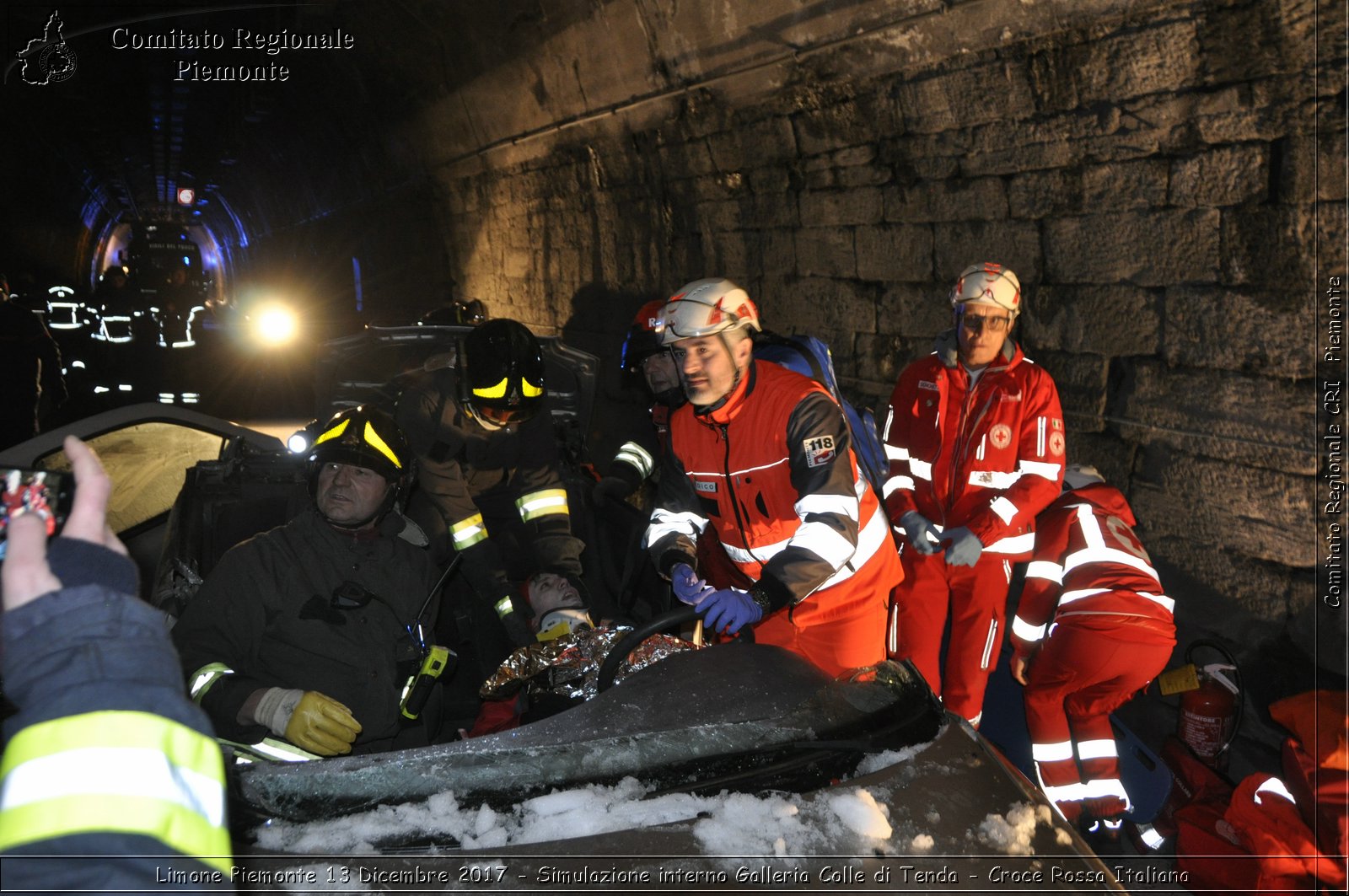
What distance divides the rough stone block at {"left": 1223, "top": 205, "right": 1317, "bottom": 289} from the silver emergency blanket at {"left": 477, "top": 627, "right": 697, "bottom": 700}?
9.82 feet

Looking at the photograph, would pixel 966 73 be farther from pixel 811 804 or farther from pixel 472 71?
pixel 472 71

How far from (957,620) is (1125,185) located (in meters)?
2.23

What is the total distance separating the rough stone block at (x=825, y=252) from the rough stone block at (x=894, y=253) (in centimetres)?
10

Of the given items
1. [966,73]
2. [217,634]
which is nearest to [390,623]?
[217,634]

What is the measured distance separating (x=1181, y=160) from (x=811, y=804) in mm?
3646

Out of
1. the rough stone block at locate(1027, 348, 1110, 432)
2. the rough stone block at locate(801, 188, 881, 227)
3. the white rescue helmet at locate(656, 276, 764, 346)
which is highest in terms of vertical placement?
the rough stone block at locate(801, 188, 881, 227)

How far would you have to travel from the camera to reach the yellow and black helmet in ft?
10.6

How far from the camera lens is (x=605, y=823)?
1.76 meters

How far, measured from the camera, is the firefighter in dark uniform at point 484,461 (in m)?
4.10

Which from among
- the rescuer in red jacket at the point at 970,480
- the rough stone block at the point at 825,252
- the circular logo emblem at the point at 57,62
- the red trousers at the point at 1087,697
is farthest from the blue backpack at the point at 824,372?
the circular logo emblem at the point at 57,62

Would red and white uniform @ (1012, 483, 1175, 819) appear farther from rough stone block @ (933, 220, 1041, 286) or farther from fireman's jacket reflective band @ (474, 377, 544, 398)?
fireman's jacket reflective band @ (474, 377, 544, 398)

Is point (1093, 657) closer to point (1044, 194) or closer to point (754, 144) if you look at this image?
point (1044, 194)

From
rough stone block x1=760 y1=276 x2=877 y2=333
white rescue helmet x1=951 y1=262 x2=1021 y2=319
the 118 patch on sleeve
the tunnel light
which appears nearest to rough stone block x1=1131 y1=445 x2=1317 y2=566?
white rescue helmet x1=951 y1=262 x2=1021 y2=319

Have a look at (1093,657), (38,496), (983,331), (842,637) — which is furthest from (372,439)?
(1093,657)
